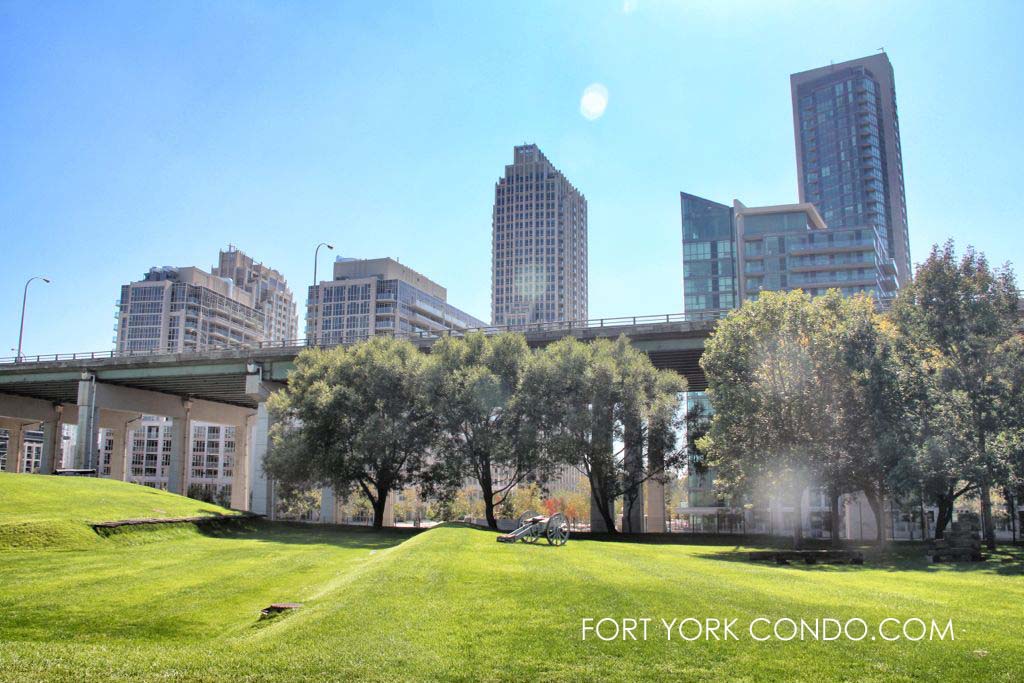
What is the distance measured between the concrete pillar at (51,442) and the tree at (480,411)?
64.1 meters

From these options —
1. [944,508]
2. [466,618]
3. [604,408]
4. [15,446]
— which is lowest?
[466,618]

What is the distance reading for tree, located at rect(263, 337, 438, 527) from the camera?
46469 mm

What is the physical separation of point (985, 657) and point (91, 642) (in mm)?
12887

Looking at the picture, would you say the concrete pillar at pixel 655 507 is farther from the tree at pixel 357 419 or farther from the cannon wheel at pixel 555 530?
the cannon wheel at pixel 555 530

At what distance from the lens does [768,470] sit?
34.3m

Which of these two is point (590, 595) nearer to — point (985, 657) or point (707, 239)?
point (985, 657)

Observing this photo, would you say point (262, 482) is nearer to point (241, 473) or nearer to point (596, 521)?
point (241, 473)

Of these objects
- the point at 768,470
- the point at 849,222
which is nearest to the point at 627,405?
the point at 768,470

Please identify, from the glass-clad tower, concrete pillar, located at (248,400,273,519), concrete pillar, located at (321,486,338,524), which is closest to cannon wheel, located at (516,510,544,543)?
concrete pillar, located at (321,486,338,524)

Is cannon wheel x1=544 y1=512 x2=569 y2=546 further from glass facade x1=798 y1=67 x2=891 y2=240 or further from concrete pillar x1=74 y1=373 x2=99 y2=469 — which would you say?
glass facade x1=798 y1=67 x2=891 y2=240

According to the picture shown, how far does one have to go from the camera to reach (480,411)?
1772 inches

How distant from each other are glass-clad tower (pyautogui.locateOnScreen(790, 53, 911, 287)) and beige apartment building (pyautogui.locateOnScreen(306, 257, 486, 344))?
9876cm

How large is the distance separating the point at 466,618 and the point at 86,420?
242ft

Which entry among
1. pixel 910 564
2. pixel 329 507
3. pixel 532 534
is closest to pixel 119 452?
pixel 329 507
